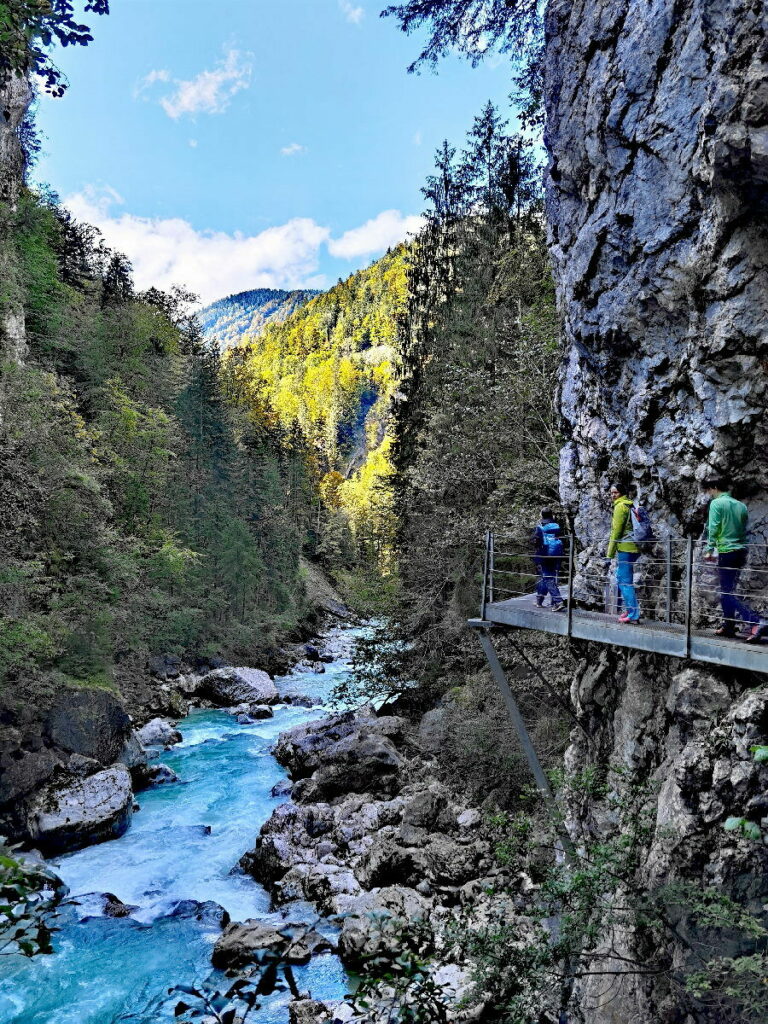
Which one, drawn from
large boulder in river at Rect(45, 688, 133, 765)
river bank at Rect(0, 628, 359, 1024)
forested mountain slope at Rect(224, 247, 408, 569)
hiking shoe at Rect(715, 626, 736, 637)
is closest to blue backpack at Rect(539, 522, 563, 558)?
hiking shoe at Rect(715, 626, 736, 637)

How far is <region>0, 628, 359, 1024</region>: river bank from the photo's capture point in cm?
931

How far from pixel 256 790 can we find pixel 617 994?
12895mm

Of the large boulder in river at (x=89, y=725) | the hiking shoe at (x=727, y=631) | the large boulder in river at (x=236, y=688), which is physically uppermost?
the hiking shoe at (x=727, y=631)

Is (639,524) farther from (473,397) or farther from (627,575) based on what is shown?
(473,397)

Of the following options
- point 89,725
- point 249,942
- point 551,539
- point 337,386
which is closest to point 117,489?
point 89,725

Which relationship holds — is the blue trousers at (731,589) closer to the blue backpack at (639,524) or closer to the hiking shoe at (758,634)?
the hiking shoe at (758,634)

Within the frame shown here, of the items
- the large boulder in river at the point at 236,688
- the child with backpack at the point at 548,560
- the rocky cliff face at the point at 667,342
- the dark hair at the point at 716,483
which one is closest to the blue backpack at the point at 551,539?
the child with backpack at the point at 548,560

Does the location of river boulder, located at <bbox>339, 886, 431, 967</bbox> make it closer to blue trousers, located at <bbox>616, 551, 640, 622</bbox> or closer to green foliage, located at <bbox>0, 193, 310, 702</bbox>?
blue trousers, located at <bbox>616, 551, 640, 622</bbox>

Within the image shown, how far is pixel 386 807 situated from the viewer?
14117 mm

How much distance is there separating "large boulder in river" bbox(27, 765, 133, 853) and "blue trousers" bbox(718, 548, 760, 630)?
536 inches

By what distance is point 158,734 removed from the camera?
20.9m

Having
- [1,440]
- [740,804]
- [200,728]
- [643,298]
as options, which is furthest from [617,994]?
[200,728]

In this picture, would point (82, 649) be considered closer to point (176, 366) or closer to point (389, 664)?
point (389, 664)

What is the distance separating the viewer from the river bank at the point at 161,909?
30.6ft
